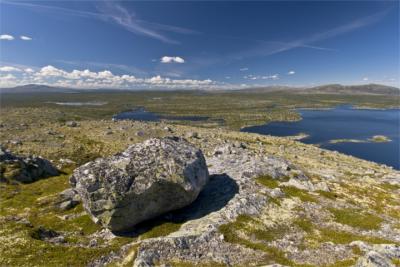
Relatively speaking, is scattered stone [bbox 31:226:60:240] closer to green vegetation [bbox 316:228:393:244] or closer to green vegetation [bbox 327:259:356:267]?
green vegetation [bbox 327:259:356:267]

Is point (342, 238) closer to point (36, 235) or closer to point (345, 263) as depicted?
point (345, 263)

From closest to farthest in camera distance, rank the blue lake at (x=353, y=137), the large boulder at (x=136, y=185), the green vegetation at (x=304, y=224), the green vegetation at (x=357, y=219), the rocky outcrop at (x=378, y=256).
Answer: the rocky outcrop at (x=378, y=256), the large boulder at (x=136, y=185), the green vegetation at (x=304, y=224), the green vegetation at (x=357, y=219), the blue lake at (x=353, y=137)

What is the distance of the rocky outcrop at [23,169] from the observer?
4599 centimetres

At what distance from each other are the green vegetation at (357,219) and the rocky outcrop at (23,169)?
4877 centimetres

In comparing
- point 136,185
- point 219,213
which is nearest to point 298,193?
point 219,213

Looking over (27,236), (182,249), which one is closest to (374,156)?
(182,249)

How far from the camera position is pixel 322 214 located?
32844 millimetres

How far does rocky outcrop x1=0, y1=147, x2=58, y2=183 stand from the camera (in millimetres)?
45991

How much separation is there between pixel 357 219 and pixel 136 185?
26.1 m

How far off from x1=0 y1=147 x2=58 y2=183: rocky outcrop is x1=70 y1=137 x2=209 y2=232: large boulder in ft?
84.7

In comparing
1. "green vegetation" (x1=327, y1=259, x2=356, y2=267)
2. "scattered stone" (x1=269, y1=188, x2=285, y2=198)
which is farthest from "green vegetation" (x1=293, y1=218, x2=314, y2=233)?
"green vegetation" (x1=327, y1=259, x2=356, y2=267)

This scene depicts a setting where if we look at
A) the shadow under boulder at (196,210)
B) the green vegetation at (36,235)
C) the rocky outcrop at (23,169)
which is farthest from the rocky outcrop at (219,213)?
the rocky outcrop at (23,169)

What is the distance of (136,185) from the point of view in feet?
87.2

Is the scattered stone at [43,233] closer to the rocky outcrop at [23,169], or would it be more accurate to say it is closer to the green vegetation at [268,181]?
the rocky outcrop at [23,169]
